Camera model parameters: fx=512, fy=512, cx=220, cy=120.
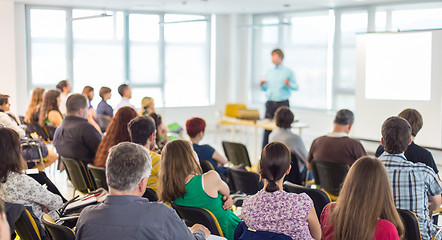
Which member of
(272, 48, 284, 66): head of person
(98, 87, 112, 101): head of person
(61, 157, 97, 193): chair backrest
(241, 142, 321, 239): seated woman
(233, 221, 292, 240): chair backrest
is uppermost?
(272, 48, 284, 66): head of person

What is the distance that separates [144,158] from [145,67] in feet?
33.2

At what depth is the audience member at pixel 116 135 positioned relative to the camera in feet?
15.4

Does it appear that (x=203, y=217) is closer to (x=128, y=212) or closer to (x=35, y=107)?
(x=128, y=212)

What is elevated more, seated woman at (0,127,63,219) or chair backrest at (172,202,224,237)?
seated woman at (0,127,63,219)

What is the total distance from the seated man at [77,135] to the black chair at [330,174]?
2232 mm

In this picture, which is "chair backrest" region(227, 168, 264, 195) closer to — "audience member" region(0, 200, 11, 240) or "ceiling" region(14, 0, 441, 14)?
"audience member" region(0, 200, 11, 240)

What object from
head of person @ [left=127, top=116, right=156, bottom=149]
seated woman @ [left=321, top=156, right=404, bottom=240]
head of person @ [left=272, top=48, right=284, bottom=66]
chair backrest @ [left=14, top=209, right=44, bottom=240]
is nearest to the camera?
seated woman @ [left=321, top=156, right=404, bottom=240]

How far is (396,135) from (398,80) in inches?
229

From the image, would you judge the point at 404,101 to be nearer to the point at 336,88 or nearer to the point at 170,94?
the point at 336,88

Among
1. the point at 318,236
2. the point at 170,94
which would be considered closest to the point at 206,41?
the point at 170,94

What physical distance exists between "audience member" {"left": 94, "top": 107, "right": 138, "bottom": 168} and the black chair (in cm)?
180

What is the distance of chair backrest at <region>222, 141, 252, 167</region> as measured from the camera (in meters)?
5.86

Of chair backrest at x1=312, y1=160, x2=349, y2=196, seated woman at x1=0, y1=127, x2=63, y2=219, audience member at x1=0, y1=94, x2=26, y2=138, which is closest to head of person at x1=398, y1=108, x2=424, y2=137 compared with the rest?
chair backrest at x1=312, y1=160, x2=349, y2=196

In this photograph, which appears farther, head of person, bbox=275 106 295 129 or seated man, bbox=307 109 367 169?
head of person, bbox=275 106 295 129
